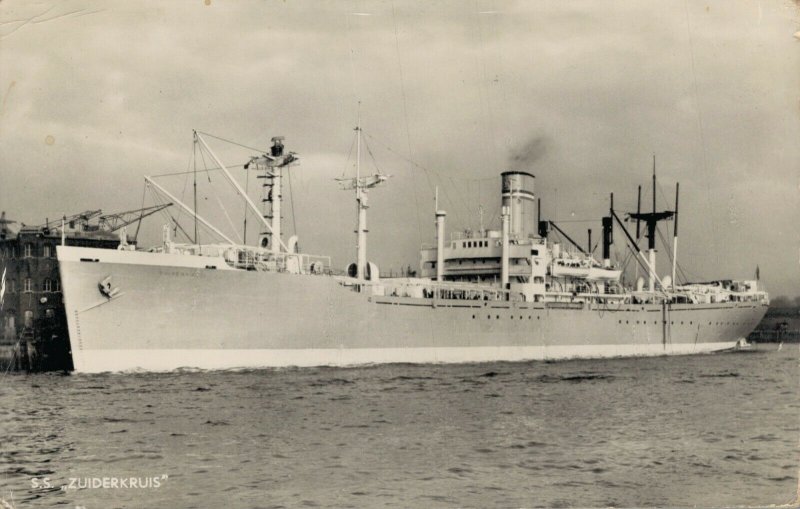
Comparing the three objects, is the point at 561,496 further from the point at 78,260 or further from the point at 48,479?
the point at 78,260

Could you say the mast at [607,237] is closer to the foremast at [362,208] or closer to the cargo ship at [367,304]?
the cargo ship at [367,304]

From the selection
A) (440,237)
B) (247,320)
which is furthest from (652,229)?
(247,320)

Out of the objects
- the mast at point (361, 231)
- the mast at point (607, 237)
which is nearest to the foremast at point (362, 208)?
the mast at point (361, 231)

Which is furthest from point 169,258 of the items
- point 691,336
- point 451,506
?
point 691,336

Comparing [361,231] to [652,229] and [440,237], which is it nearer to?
[440,237]

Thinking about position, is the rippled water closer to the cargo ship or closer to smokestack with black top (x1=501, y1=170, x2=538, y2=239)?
the cargo ship
